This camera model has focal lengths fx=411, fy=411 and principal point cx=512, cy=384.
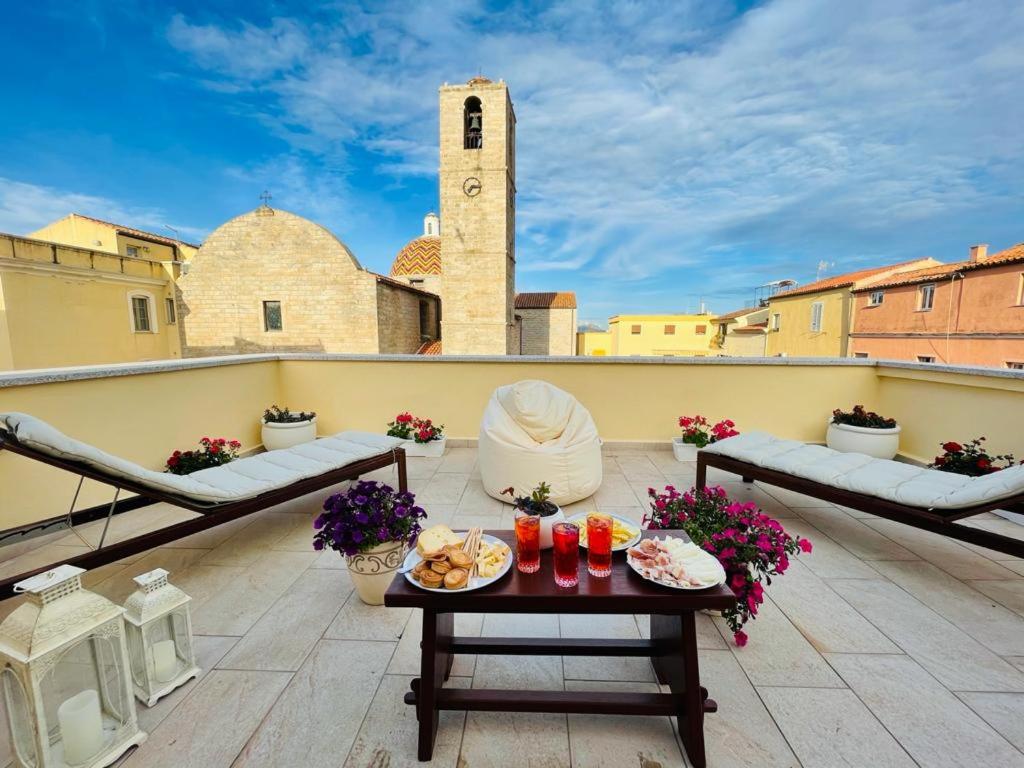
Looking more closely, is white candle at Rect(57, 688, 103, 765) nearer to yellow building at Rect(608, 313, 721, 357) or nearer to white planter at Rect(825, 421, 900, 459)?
white planter at Rect(825, 421, 900, 459)

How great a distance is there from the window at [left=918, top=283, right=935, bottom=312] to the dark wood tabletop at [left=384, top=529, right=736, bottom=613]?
724 inches

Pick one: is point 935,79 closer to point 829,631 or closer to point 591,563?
point 829,631

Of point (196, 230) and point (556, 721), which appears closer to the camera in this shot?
point (556, 721)

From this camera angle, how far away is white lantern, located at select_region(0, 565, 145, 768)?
41.9 inches

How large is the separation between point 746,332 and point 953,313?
38.5 ft

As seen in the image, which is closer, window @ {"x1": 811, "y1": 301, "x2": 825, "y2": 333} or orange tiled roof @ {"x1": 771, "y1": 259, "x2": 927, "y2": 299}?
orange tiled roof @ {"x1": 771, "y1": 259, "x2": 927, "y2": 299}

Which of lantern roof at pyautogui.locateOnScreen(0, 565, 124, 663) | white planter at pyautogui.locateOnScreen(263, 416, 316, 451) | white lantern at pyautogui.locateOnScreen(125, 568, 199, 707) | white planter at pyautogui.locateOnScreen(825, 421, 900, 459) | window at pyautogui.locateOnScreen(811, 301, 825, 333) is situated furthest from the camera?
window at pyautogui.locateOnScreen(811, 301, 825, 333)

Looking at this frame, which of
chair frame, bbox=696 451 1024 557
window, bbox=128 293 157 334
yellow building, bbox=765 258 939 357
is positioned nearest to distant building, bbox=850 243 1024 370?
yellow building, bbox=765 258 939 357

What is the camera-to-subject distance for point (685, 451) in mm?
4223

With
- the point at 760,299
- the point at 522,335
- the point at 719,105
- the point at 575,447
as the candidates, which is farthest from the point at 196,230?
the point at 760,299

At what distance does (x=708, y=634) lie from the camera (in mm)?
1787

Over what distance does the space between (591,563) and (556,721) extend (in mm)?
608

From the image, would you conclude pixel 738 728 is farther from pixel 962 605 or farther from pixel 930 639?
pixel 962 605

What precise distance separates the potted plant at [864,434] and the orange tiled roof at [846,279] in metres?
16.9
